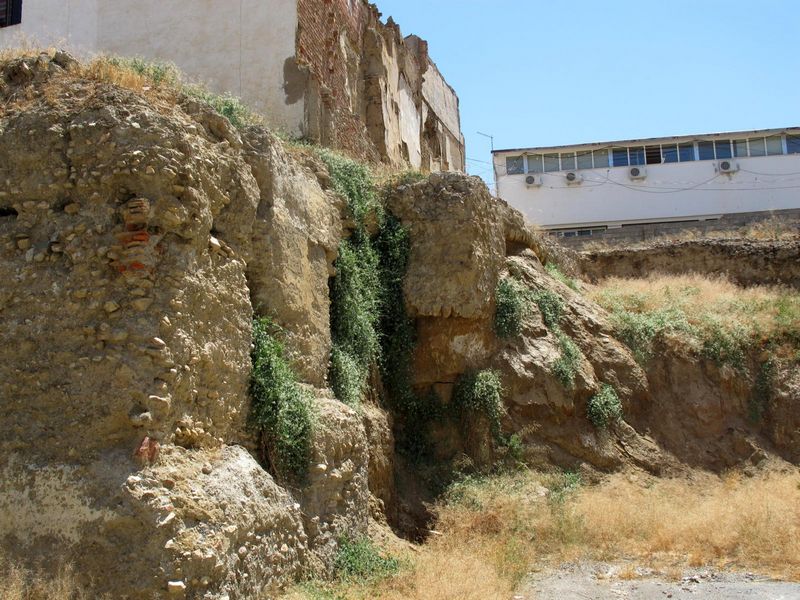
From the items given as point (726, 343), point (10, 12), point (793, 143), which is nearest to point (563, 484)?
point (726, 343)

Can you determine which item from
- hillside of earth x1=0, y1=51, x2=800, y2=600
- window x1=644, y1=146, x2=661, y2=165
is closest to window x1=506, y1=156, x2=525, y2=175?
window x1=644, y1=146, x2=661, y2=165

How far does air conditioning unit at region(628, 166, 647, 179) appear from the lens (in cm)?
2892

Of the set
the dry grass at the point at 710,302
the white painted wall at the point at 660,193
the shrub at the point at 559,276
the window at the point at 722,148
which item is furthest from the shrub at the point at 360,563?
the window at the point at 722,148

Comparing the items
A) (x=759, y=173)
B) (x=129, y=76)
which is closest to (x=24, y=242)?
(x=129, y=76)

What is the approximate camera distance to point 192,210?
8109 mm

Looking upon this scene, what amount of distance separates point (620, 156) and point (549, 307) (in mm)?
16345

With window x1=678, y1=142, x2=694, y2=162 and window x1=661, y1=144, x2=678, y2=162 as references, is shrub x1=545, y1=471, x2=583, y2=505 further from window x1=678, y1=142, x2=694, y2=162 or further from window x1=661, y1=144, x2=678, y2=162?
window x1=678, y1=142, x2=694, y2=162

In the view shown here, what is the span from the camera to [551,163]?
97.8ft

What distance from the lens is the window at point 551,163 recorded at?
2970 cm

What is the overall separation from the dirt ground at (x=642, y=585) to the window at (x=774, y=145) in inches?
874

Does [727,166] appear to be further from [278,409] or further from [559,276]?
[278,409]

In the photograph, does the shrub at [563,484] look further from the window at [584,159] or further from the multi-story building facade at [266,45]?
the window at [584,159]

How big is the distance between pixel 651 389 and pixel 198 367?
930 cm

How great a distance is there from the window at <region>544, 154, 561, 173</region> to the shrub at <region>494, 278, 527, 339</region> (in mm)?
16617
